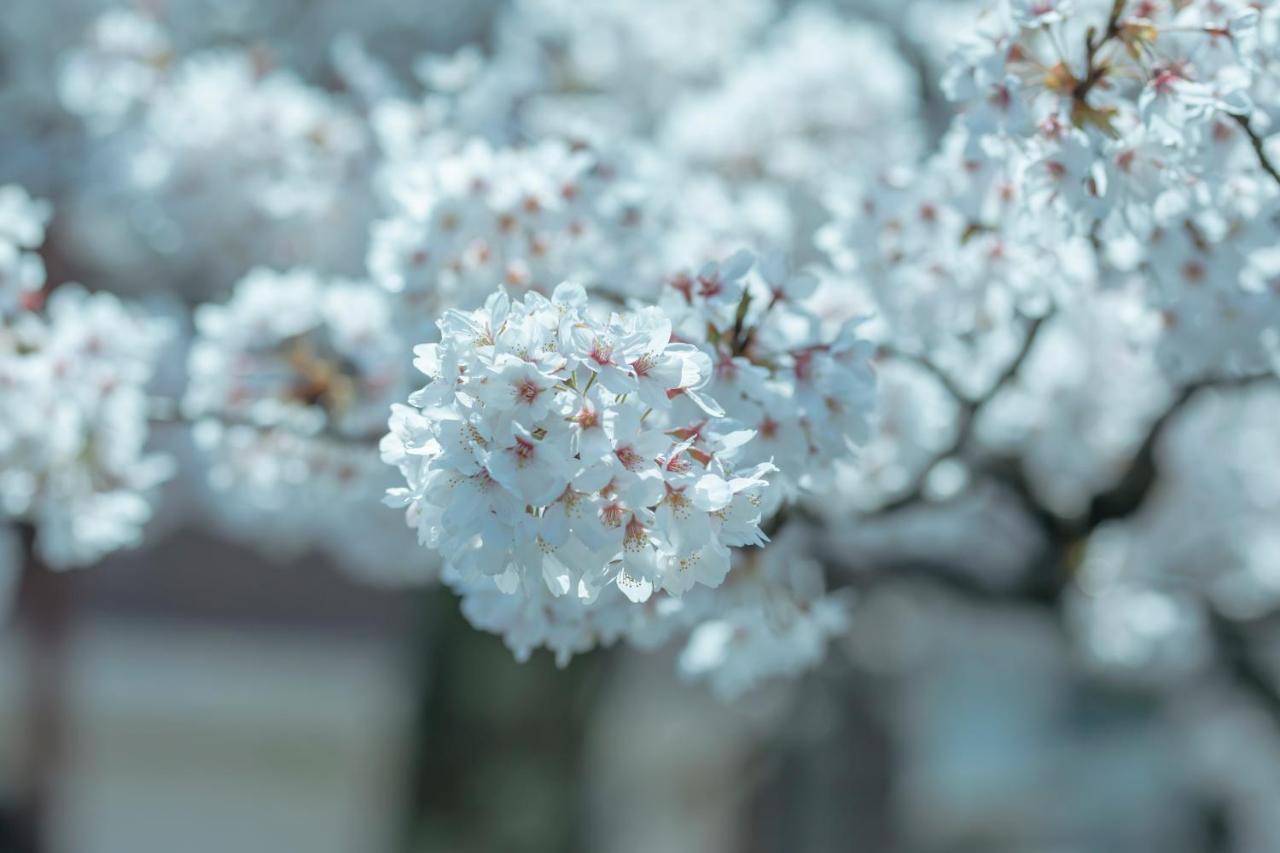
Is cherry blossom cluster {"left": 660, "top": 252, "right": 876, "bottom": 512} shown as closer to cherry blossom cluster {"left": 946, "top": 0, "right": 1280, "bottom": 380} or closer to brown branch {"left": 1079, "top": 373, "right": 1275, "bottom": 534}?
cherry blossom cluster {"left": 946, "top": 0, "right": 1280, "bottom": 380}

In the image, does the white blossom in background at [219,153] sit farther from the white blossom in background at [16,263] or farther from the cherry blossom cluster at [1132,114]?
the cherry blossom cluster at [1132,114]

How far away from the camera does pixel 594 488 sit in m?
1.46

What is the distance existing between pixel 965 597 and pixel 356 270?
2291mm

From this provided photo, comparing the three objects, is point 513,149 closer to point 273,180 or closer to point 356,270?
point 273,180

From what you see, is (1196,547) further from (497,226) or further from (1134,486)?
(497,226)

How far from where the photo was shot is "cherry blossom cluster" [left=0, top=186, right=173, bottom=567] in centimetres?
265

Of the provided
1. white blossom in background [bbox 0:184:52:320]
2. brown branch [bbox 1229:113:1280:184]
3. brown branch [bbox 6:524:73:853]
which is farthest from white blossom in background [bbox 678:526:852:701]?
brown branch [bbox 6:524:73:853]

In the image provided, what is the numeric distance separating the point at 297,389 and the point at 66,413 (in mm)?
466

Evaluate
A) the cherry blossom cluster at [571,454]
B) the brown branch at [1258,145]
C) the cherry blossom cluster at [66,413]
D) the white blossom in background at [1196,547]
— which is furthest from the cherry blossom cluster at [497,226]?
the white blossom in background at [1196,547]

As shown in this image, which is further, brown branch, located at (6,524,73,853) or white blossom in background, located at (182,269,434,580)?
brown branch, located at (6,524,73,853)

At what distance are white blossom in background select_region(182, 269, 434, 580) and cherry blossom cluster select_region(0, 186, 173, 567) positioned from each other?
159 mm

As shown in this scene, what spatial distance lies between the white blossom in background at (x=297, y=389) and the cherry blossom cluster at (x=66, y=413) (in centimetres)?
16

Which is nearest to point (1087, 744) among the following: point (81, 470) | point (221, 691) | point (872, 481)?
point (221, 691)

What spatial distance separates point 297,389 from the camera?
289cm
